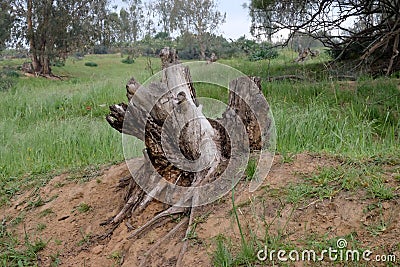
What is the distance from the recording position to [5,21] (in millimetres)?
16562

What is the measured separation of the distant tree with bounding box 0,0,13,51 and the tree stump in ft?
51.8

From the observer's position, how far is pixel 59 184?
10.1 feet

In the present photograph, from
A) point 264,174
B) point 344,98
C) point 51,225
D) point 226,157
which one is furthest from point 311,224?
point 344,98

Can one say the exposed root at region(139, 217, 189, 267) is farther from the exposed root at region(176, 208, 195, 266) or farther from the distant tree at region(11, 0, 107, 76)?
the distant tree at region(11, 0, 107, 76)

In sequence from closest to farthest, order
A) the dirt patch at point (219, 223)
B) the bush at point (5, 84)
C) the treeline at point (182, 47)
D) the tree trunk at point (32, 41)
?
the dirt patch at point (219, 223) → the bush at point (5, 84) → the tree trunk at point (32, 41) → the treeline at point (182, 47)

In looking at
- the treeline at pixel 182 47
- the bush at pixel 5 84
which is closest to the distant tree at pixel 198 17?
the treeline at pixel 182 47

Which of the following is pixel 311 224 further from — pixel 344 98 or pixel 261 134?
pixel 344 98

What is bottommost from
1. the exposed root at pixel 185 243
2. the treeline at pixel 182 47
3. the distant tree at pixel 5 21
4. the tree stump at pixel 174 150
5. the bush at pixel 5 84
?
the bush at pixel 5 84

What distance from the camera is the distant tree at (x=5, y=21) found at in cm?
1628

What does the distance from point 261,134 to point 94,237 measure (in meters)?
1.22

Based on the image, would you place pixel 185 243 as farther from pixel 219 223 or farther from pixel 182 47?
pixel 182 47

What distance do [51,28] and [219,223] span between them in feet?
56.7

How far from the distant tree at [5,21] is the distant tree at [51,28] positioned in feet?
1.21

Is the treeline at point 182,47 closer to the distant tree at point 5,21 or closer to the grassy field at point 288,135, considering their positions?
the distant tree at point 5,21
